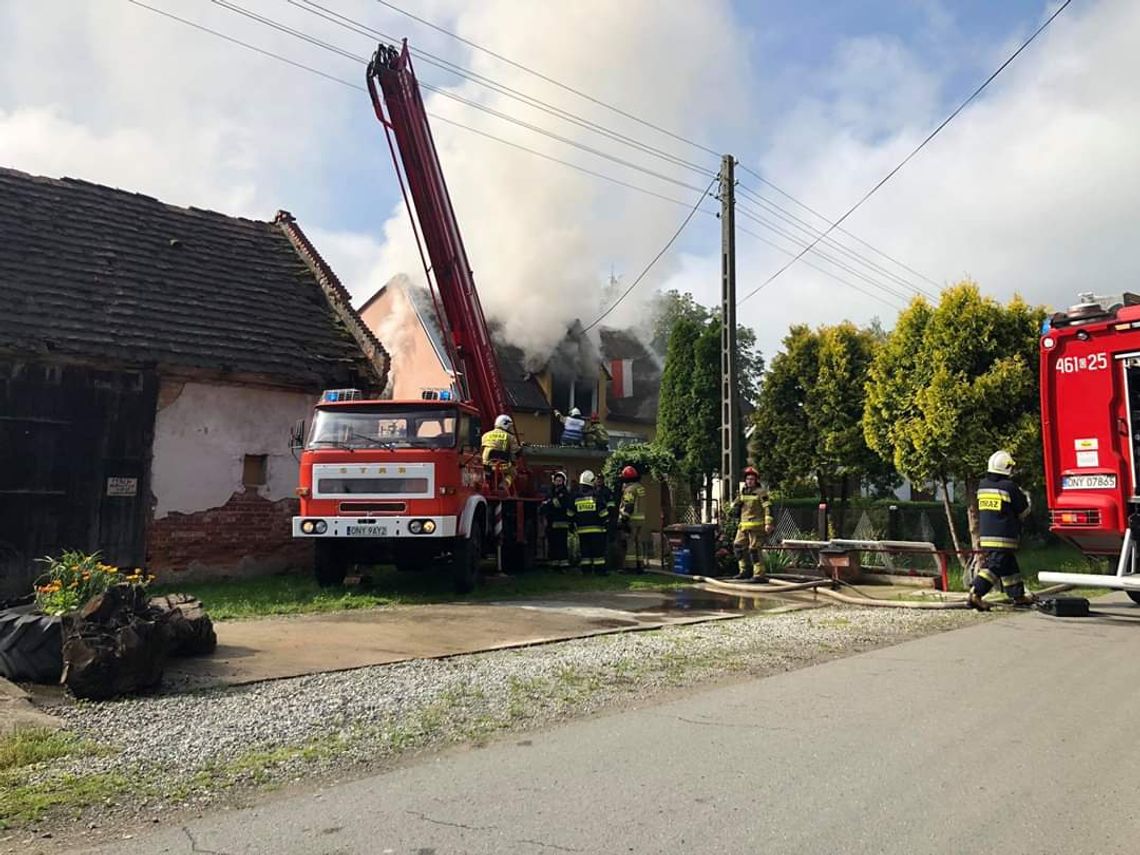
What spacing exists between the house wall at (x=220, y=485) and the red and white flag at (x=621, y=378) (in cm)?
1543

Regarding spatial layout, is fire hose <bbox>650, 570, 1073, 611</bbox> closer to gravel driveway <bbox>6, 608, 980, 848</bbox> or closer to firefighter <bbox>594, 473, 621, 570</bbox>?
firefighter <bbox>594, 473, 621, 570</bbox>

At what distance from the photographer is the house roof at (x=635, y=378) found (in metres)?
27.9

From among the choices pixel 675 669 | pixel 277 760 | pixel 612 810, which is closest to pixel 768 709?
pixel 675 669

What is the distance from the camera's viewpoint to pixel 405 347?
83.1ft

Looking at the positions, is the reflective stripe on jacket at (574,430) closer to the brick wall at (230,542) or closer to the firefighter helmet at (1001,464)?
the brick wall at (230,542)

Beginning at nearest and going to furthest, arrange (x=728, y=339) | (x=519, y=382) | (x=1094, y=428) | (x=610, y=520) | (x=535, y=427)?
1. (x=1094, y=428)
2. (x=610, y=520)
3. (x=728, y=339)
4. (x=535, y=427)
5. (x=519, y=382)

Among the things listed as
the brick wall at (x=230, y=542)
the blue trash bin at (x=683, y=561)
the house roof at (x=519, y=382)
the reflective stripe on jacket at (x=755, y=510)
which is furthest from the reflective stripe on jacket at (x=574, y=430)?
the brick wall at (x=230, y=542)

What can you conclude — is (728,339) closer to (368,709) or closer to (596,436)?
(596,436)

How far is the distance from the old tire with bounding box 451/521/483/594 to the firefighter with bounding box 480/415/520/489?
1288 millimetres

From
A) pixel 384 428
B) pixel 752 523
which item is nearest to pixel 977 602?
pixel 752 523

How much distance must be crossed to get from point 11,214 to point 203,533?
17.8 feet

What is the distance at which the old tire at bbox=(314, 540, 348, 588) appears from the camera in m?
11.0

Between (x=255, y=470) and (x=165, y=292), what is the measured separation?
2.95m

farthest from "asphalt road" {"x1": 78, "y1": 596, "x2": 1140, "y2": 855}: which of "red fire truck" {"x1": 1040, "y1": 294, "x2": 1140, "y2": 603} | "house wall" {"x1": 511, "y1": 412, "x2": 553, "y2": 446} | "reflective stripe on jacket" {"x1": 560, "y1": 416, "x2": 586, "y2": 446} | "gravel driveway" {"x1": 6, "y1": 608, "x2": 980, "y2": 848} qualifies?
"house wall" {"x1": 511, "y1": 412, "x2": 553, "y2": 446}
